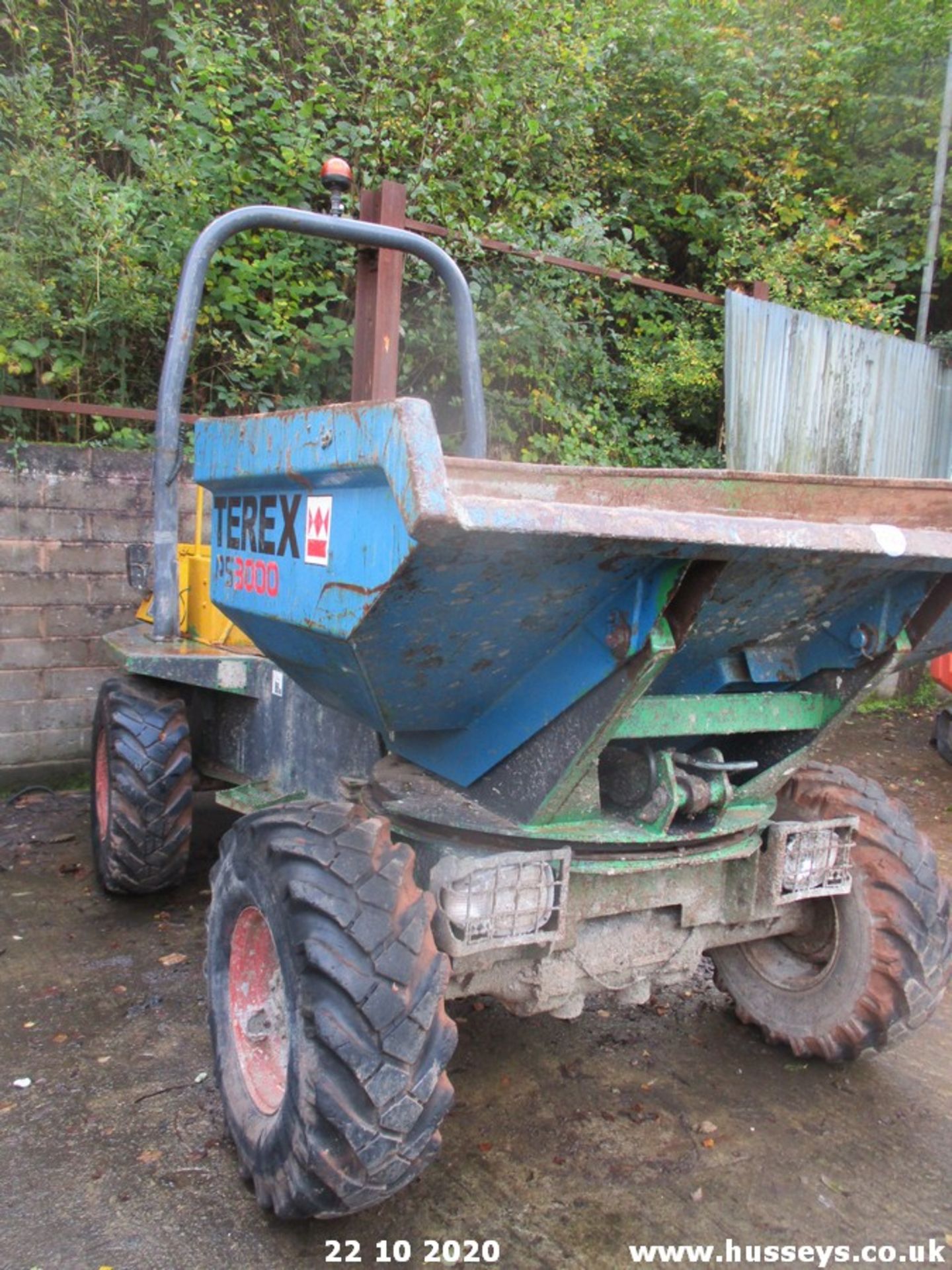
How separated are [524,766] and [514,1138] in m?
1.03

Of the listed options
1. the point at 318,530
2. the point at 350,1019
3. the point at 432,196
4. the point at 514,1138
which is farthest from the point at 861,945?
the point at 432,196

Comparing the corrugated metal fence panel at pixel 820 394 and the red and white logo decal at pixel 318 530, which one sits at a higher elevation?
the corrugated metal fence panel at pixel 820 394

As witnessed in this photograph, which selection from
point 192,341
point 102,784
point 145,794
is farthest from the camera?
point 102,784

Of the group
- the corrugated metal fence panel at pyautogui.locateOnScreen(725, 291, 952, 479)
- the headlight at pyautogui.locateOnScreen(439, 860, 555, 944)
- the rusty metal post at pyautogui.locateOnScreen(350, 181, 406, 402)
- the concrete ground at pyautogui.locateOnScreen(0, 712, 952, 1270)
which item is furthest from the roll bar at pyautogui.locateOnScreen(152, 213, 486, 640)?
the corrugated metal fence panel at pyautogui.locateOnScreen(725, 291, 952, 479)

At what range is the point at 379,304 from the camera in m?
4.78

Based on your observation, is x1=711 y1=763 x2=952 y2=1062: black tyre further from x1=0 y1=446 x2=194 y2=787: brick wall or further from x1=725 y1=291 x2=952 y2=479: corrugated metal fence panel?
x1=725 y1=291 x2=952 y2=479: corrugated metal fence panel

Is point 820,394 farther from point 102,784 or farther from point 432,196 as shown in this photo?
point 102,784

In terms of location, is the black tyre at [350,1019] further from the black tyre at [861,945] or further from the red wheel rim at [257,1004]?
the black tyre at [861,945]

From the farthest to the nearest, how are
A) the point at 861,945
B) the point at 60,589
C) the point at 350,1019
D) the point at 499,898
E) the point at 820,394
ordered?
the point at 820,394 < the point at 60,589 < the point at 861,945 < the point at 499,898 < the point at 350,1019

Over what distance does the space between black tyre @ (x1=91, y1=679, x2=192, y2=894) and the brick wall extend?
155 centimetres

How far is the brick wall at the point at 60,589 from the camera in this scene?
5062 millimetres

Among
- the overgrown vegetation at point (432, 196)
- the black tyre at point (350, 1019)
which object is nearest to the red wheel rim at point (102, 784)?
the black tyre at point (350, 1019)

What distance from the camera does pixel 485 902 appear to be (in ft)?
6.85

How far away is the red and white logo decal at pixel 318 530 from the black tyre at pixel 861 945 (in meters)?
1.55
